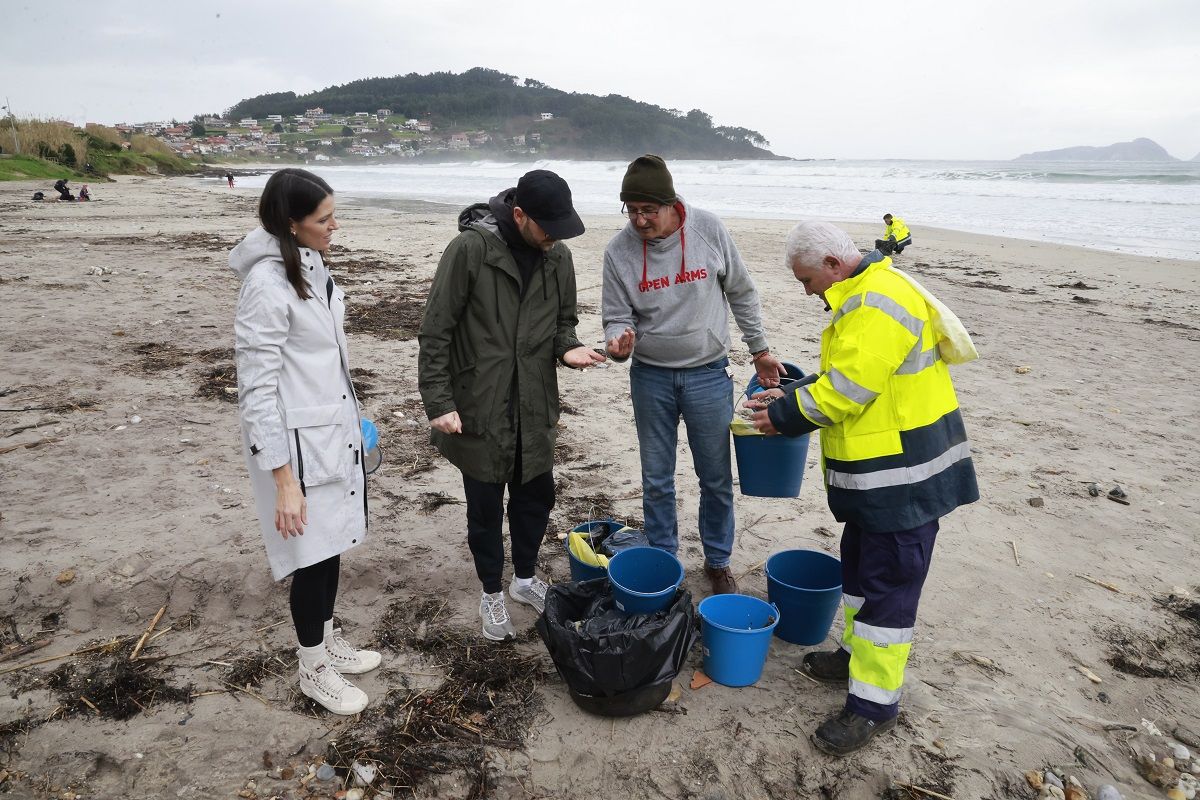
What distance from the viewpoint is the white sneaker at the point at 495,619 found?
10.3 feet

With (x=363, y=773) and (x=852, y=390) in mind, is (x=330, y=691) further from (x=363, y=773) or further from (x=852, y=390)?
(x=852, y=390)

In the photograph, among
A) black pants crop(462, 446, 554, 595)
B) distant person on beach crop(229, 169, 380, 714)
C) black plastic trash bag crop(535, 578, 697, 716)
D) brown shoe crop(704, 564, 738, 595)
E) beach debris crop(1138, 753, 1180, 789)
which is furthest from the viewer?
brown shoe crop(704, 564, 738, 595)

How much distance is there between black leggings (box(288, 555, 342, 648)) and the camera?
8.37ft

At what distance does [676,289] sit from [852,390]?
3.64ft

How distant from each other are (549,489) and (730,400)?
39.4 inches

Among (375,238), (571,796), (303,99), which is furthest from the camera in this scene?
(303,99)

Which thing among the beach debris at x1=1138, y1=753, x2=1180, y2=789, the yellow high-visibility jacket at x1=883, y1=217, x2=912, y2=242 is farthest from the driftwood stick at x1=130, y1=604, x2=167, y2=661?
the yellow high-visibility jacket at x1=883, y1=217, x2=912, y2=242

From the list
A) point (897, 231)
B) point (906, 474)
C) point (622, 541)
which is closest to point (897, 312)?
point (906, 474)

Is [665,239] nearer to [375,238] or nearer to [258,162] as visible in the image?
[375,238]

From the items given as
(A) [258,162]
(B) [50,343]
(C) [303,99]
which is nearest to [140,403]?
(B) [50,343]

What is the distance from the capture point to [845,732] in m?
2.57

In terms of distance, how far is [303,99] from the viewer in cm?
15550

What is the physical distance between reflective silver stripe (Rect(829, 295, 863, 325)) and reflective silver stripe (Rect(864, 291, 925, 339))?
0.06m

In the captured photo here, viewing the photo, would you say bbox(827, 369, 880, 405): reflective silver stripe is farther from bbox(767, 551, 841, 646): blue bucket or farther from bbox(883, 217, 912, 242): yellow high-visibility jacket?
bbox(883, 217, 912, 242): yellow high-visibility jacket
